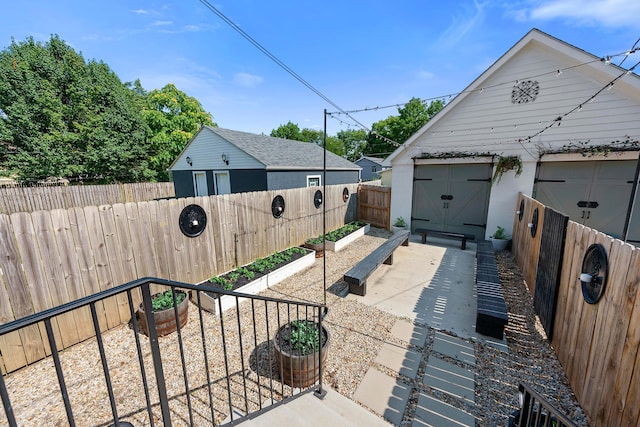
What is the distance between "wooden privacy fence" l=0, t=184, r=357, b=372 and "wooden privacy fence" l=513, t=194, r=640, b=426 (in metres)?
5.71

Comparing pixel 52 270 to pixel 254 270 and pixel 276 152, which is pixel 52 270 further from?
pixel 276 152

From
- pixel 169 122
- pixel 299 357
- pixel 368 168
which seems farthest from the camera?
pixel 368 168

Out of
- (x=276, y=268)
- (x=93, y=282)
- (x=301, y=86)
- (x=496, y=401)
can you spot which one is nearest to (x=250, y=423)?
(x=496, y=401)

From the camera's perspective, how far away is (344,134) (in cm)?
5275

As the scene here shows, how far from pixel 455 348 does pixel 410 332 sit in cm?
63

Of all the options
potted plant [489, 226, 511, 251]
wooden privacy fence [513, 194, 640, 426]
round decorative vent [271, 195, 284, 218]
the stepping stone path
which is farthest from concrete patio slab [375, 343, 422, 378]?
potted plant [489, 226, 511, 251]

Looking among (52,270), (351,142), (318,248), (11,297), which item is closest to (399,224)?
(318,248)

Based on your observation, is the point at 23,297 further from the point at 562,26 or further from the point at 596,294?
the point at 562,26

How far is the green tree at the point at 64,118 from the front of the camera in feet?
49.5

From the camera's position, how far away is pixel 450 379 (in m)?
3.04

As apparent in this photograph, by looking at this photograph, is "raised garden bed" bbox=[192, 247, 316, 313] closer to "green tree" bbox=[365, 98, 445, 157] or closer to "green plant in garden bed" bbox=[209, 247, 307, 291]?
"green plant in garden bed" bbox=[209, 247, 307, 291]

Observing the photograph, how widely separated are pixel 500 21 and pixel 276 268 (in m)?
7.58

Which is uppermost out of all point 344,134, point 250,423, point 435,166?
point 344,134

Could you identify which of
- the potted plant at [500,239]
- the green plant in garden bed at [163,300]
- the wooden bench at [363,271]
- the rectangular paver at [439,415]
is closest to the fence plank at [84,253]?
the green plant in garden bed at [163,300]
